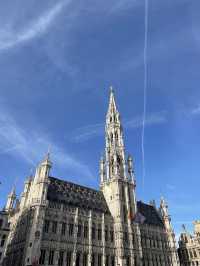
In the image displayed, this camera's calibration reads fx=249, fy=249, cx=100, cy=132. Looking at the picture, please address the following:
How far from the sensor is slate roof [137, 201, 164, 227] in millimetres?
81613

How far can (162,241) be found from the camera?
78.4 m

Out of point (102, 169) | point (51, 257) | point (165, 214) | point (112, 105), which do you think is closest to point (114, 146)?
point (102, 169)

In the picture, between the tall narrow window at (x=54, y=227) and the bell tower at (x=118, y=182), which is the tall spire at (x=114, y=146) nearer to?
the bell tower at (x=118, y=182)

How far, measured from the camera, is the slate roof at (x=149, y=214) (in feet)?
268

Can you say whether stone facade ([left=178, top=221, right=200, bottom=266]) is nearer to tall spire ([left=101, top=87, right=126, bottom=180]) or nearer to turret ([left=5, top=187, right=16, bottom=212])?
tall spire ([left=101, top=87, right=126, bottom=180])

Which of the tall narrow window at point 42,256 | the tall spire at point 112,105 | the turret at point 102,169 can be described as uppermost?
the tall spire at point 112,105

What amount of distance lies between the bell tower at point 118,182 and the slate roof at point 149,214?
8.88 metres

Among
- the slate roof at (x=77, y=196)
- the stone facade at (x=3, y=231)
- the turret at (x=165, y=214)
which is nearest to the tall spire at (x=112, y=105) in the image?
the slate roof at (x=77, y=196)

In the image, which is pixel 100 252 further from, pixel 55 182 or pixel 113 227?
pixel 55 182

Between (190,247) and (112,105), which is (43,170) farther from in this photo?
(190,247)

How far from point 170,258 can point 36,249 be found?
45.8 meters

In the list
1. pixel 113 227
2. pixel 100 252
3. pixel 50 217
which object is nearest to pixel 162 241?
pixel 113 227

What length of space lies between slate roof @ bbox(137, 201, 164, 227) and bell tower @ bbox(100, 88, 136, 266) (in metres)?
8.88

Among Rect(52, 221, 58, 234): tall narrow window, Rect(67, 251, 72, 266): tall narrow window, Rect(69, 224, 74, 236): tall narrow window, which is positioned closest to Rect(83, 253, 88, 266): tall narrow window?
Rect(67, 251, 72, 266): tall narrow window
